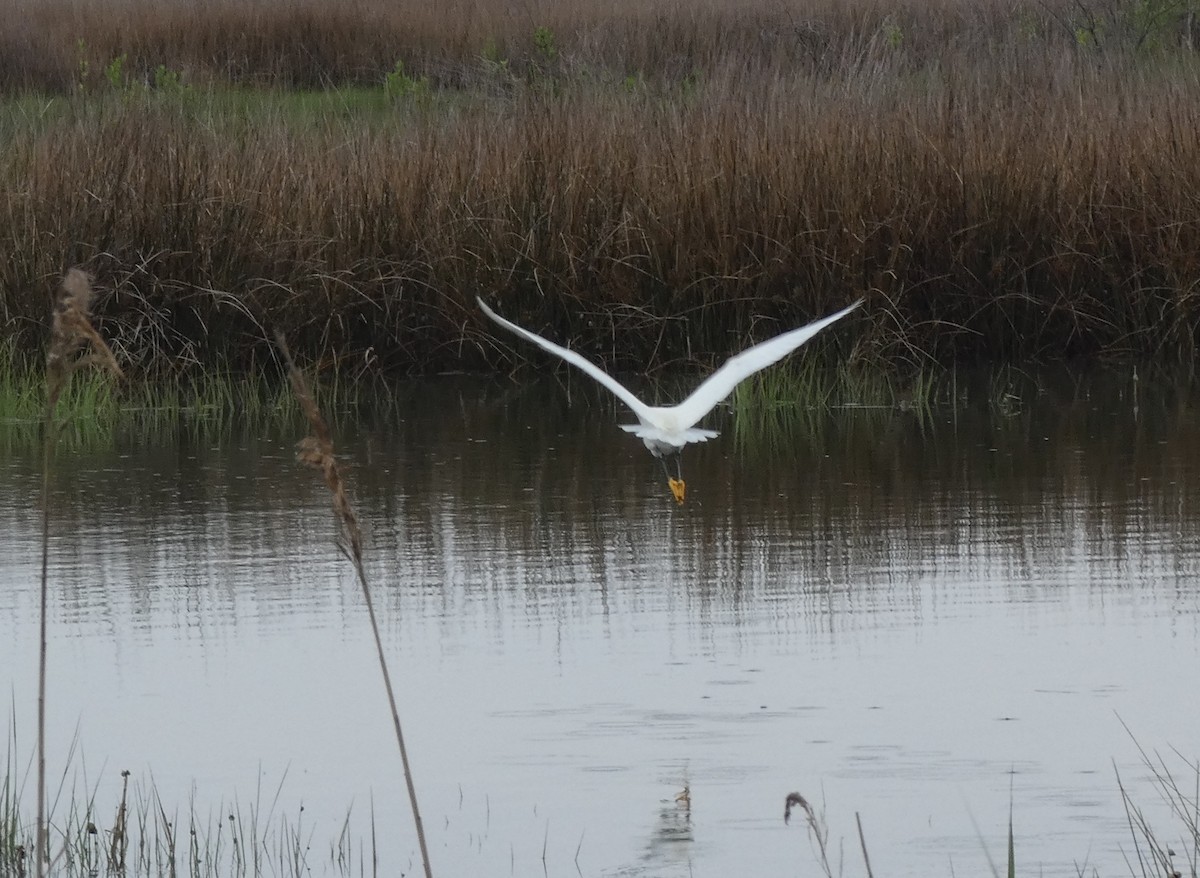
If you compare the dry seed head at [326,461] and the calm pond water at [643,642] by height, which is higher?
the dry seed head at [326,461]

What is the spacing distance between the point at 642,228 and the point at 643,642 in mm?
5450

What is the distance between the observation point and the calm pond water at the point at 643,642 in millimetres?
3951

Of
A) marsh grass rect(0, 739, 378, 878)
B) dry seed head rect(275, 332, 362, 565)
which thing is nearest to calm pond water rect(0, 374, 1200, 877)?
marsh grass rect(0, 739, 378, 878)

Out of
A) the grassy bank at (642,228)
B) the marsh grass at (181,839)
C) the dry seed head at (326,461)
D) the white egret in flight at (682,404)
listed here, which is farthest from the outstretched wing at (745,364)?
the grassy bank at (642,228)

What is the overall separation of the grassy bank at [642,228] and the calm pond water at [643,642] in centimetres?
182

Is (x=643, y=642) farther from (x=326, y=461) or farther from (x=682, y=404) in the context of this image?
(x=326, y=461)

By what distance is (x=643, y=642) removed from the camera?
5.24 meters

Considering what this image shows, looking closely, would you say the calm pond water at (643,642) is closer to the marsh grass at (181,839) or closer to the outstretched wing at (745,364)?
the marsh grass at (181,839)

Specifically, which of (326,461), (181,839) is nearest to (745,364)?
(181,839)

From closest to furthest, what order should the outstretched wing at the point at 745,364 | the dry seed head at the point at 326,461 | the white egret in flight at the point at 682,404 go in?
1. the dry seed head at the point at 326,461
2. the white egret in flight at the point at 682,404
3. the outstretched wing at the point at 745,364

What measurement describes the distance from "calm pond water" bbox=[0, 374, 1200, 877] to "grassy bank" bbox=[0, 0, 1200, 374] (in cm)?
182

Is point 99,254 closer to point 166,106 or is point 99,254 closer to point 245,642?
point 166,106

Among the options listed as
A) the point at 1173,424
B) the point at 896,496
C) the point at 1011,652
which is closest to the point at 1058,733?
the point at 1011,652

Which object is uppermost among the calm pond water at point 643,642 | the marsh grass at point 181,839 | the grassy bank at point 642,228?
the grassy bank at point 642,228
